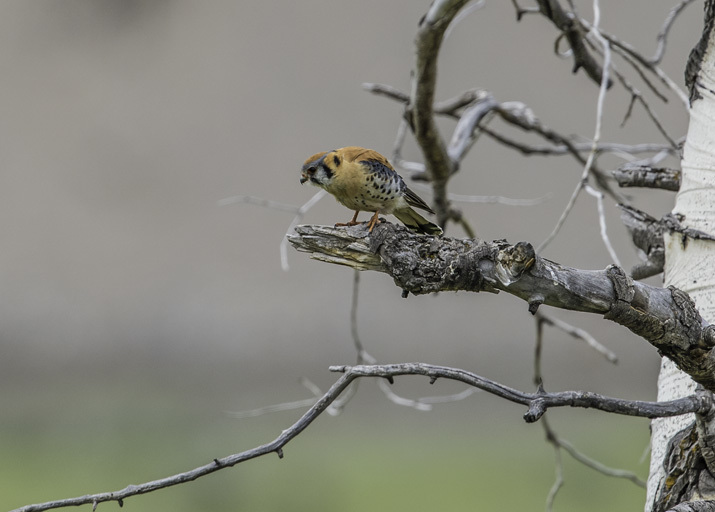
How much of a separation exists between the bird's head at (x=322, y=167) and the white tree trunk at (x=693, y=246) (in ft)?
2.61

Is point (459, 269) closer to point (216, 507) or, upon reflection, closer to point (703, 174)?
point (703, 174)

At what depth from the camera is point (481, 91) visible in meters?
2.61

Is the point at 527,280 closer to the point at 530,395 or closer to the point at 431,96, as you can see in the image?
the point at 530,395

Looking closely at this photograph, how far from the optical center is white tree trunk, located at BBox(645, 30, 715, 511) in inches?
53.3

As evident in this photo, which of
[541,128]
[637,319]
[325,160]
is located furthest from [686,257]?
[541,128]

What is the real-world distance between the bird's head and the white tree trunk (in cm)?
80

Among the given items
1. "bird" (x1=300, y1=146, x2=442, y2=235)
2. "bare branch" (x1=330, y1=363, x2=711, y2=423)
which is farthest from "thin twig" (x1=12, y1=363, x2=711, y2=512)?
"bird" (x1=300, y1=146, x2=442, y2=235)

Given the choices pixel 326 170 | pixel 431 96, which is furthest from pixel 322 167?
pixel 431 96

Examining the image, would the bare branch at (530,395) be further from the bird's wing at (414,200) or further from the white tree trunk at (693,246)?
the bird's wing at (414,200)

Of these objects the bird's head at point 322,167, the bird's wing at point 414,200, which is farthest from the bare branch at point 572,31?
the bird's head at point 322,167

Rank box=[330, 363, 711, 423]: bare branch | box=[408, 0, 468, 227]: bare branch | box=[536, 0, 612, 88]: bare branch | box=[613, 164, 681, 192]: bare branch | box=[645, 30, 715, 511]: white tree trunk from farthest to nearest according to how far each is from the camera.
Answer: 1. box=[536, 0, 612, 88]: bare branch
2. box=[408, 0, 468, 227]: bare branch
3. box=[613, 164, 681, 192]: bare branch
4. box=[645, 30, 715, 511]: white tree trunk
5. box=[330, 363, 711, 423]: bare branch

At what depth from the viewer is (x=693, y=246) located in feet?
4.72

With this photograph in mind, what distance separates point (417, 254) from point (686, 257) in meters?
0.72

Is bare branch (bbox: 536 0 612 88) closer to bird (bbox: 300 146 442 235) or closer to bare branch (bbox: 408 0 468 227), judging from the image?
bare branch (bbox: 408 0 468 227)
